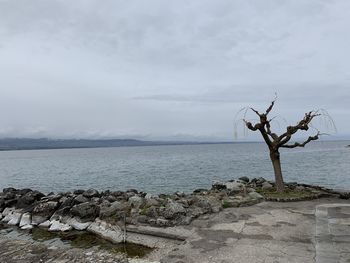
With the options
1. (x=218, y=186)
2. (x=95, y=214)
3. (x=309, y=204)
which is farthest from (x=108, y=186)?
(x=309, y=204)

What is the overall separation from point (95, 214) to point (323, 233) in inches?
306

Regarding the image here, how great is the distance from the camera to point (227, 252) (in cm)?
770

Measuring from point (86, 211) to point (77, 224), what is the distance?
23.9 inches

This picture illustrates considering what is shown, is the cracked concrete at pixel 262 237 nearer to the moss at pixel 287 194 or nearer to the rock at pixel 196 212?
the rock at pixel 196 212

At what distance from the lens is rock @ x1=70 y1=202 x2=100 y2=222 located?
40.2 feet

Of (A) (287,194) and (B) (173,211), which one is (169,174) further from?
(B) (173,211)

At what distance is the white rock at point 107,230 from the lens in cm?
988

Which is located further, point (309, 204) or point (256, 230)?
point (309, 204)

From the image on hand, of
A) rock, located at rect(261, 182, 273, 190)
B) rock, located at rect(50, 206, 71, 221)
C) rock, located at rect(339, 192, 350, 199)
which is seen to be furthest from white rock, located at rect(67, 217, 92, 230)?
rock, located at rect(339, 192, 350, 199)

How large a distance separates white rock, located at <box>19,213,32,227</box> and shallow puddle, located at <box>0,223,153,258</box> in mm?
287

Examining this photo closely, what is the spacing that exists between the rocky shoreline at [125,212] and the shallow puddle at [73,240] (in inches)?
9.0

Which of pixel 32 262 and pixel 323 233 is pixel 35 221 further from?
pixel 323 233

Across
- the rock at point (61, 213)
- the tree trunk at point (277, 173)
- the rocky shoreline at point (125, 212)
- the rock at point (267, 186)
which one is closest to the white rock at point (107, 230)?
the rocky shoreline at point (125, 212)

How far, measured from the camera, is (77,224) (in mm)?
11953
